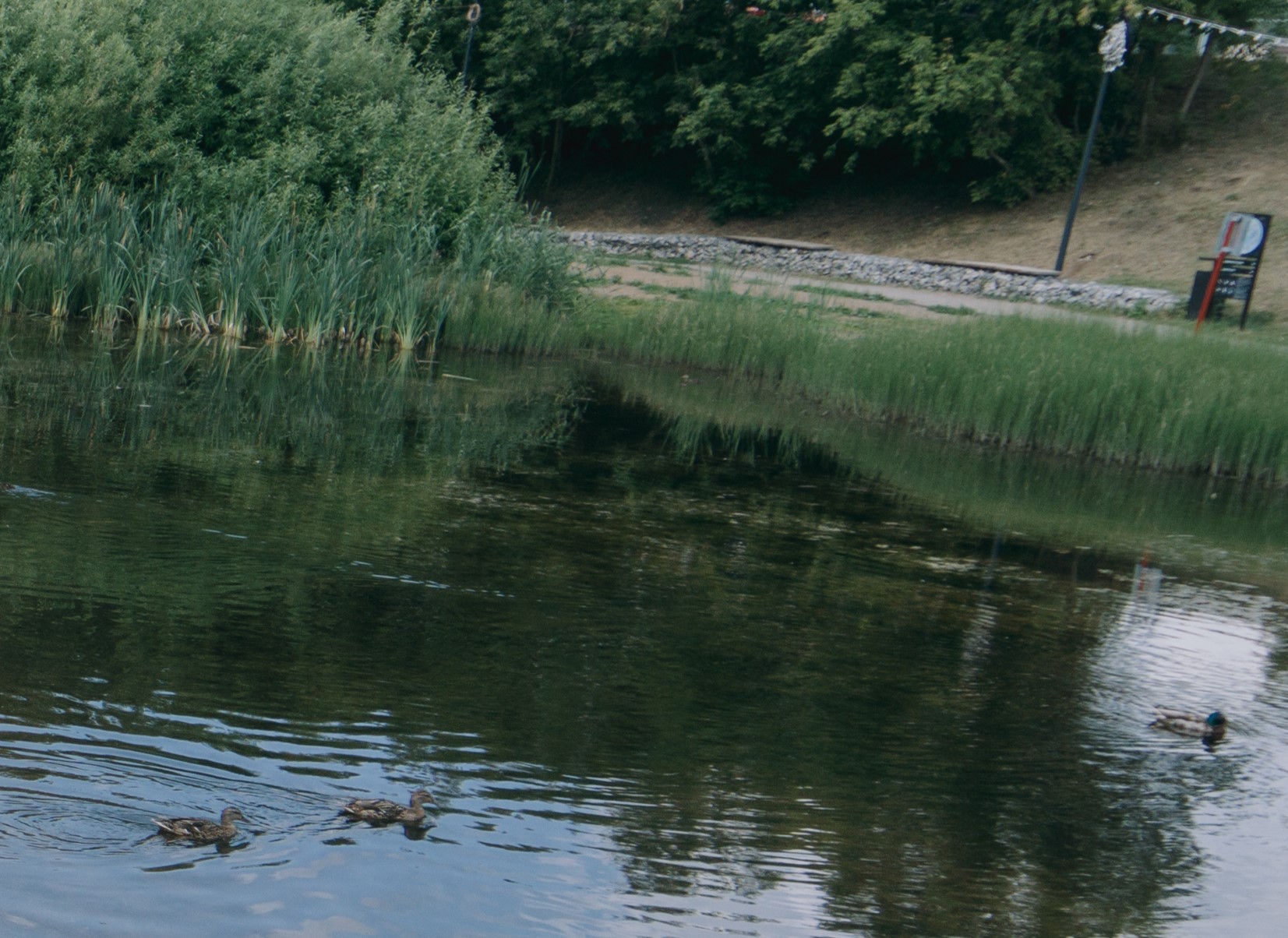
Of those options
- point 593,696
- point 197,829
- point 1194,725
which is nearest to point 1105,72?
point 1194,725

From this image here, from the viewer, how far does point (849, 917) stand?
4316 mm

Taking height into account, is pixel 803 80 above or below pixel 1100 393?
above

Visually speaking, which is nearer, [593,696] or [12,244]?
[593,696]

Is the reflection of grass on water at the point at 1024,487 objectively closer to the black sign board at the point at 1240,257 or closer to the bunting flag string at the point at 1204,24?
the black sign board at the point at 1240,257

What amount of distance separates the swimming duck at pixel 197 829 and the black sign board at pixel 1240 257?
20.1 meters

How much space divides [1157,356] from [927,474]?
3.24 meters

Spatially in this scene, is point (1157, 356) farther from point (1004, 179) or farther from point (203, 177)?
point (1004, 179)

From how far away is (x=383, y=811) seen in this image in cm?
440

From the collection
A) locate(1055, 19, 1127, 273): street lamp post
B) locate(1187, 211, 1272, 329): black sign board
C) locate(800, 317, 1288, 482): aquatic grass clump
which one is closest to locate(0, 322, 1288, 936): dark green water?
locate(800, 317, 1288, 482): aquatic grass clump

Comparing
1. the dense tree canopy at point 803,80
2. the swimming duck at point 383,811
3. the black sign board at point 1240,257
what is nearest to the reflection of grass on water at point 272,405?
the swimming duck at point 383,811

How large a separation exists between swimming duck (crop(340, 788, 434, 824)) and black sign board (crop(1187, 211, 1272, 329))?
1960 centimetres

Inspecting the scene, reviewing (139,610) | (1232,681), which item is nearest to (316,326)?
(139,610)

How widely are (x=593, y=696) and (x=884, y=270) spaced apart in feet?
73.1

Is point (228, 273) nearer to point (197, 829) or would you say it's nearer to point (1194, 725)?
point (1194, 725)
